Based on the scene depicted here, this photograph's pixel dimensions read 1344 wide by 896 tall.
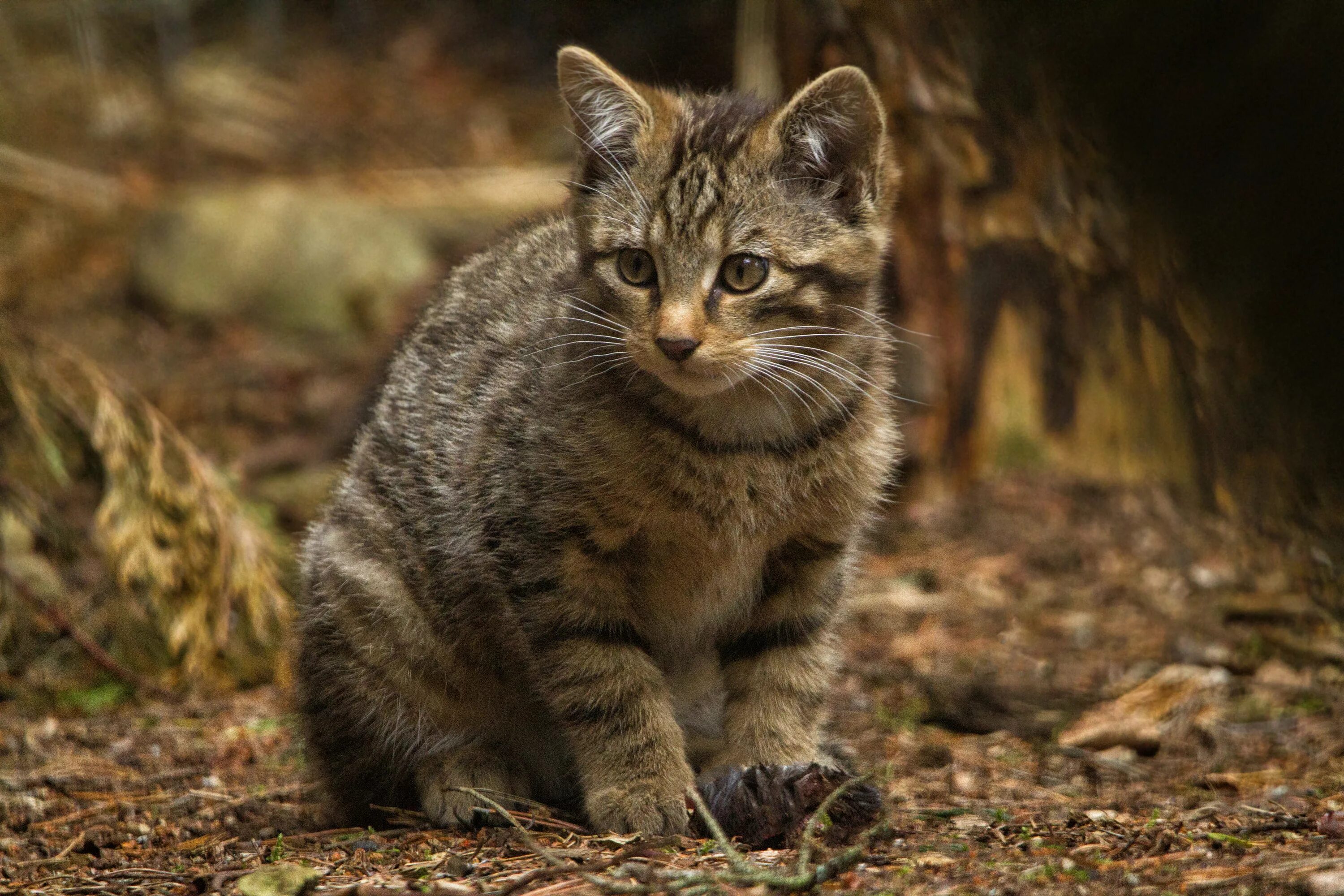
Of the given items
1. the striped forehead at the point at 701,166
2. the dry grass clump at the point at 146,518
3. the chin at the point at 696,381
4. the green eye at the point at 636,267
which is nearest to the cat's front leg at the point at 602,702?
the chin at the point at 696,381

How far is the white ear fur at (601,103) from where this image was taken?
3.75m

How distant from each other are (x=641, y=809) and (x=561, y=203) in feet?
7.98

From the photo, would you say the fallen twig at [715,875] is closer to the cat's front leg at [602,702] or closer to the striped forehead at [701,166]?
the cat's front leg at [602,702]

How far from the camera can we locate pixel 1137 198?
341cm

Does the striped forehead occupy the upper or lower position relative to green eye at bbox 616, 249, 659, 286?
upper

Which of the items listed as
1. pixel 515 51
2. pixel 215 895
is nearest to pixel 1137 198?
pixel 215 895

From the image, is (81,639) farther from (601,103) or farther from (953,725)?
(953,725)

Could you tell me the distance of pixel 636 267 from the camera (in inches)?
143

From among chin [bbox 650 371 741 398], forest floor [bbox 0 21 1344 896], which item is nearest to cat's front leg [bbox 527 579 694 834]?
forest floor [bbox 0 21 1344 896]

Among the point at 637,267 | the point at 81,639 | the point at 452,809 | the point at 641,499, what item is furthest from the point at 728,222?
the point at 81,639

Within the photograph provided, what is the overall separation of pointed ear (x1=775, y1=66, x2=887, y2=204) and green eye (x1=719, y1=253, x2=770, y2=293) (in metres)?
0.30

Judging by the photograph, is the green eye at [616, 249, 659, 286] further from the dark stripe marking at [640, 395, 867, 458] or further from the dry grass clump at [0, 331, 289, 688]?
the dry grass clump at [0, 331, 289, 688]

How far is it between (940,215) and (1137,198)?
11.3 feet

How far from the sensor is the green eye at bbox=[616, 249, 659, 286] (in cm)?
358
